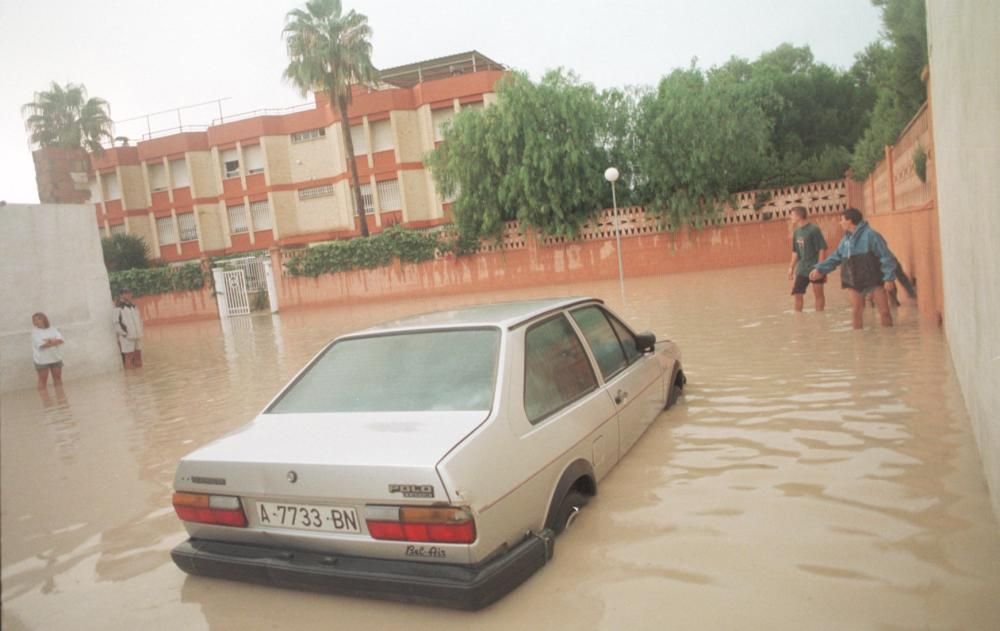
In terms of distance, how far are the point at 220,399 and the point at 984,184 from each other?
365 inches

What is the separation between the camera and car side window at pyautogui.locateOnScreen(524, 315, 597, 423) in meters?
3.79

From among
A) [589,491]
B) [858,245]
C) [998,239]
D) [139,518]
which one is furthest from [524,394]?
[858,245]

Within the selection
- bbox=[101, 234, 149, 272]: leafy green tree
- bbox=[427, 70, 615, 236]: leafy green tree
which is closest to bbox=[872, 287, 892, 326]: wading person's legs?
bbox=[427, 70, 615, 236]: leafy green tree

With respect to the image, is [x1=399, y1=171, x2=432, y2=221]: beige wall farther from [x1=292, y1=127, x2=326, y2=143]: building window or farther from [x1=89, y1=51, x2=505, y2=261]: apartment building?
[x1=292, y1=127, x2=326, y2=143]: building window

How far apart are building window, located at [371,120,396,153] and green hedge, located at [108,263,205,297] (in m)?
11.3

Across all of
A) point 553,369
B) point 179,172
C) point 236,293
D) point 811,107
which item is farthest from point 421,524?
point 179,172

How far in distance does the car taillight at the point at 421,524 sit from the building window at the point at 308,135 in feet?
132

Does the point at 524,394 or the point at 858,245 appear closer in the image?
the point at 524,394

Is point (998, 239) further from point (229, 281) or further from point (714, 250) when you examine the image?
point (229, 281)

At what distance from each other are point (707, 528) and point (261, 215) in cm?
4219

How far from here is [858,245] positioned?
9.07 m

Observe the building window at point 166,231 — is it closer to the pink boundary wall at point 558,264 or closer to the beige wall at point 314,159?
the beige wall at point 314,159

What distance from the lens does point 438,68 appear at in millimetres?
42094

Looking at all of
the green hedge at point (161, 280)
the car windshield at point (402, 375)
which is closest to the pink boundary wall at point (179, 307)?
the green hedge at point (161, 280)
